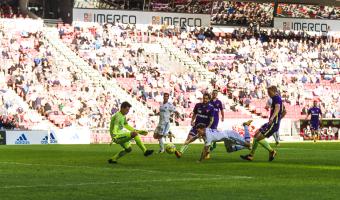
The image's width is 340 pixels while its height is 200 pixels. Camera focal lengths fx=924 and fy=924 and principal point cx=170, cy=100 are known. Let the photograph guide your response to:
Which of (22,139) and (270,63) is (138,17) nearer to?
(270,63)

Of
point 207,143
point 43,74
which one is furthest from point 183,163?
point 43,74

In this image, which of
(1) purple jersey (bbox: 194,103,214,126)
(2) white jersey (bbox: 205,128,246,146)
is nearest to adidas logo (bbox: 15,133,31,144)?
(1) purple jersey (bbox: 194,103,214,126)

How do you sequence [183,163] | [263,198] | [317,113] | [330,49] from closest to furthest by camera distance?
1. [263,198]
2. [183,163]
3. [317,113]
4. [330,49]

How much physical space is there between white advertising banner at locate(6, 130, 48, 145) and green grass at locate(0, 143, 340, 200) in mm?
18790

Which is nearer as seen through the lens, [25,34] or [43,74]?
[43,74]

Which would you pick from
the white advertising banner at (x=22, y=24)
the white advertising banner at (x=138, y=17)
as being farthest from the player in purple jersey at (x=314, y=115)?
the white advertising banner at (x=138, y=17)

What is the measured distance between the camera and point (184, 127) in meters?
53.6

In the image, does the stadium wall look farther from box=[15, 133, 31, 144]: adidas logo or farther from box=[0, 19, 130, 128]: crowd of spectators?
box=[0, 19, 130, 128]: crowd of spectators

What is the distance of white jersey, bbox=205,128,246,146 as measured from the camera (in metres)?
27.2

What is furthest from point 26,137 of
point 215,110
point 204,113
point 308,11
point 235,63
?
point 308,11

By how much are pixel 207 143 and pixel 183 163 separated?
36.5 inches

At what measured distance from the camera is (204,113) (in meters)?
31.2

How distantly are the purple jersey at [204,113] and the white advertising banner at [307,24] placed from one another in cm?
4669

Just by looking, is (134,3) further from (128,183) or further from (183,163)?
(128,183)
